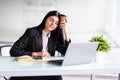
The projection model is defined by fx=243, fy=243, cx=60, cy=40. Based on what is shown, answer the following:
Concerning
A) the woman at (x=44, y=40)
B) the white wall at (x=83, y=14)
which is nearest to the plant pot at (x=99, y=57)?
the woman at (x=44, y=40)

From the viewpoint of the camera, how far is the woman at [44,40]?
204 cm

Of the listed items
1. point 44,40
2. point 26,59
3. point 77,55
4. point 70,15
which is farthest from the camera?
point 70,15

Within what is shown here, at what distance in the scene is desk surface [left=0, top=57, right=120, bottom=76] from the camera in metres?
1.59

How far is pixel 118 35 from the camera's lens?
4.10 m

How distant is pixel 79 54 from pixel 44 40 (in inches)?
21.4

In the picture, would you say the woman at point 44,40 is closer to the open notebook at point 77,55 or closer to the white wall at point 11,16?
the open notebook at point 77,55

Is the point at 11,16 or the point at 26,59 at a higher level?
the point at 11,16

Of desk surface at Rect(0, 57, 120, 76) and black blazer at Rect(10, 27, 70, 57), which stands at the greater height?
black blazer at Rect(10, 27, 70, 57)

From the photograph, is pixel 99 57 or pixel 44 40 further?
pixel 44 40

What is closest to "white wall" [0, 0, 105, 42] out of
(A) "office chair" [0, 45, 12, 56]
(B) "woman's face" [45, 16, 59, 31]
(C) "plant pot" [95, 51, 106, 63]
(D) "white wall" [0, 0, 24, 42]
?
(D) "white wall" [0, 0, 24, 42]

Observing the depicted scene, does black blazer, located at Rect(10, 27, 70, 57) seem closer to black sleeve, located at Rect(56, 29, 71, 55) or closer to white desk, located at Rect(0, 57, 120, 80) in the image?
black sleeve, located at Rect(56, 29, 71, 55)

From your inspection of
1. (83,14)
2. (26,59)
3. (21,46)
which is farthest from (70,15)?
(26,59)

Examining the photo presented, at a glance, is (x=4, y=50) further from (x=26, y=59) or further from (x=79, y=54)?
(x=79, y=54)

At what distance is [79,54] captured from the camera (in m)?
1.74
